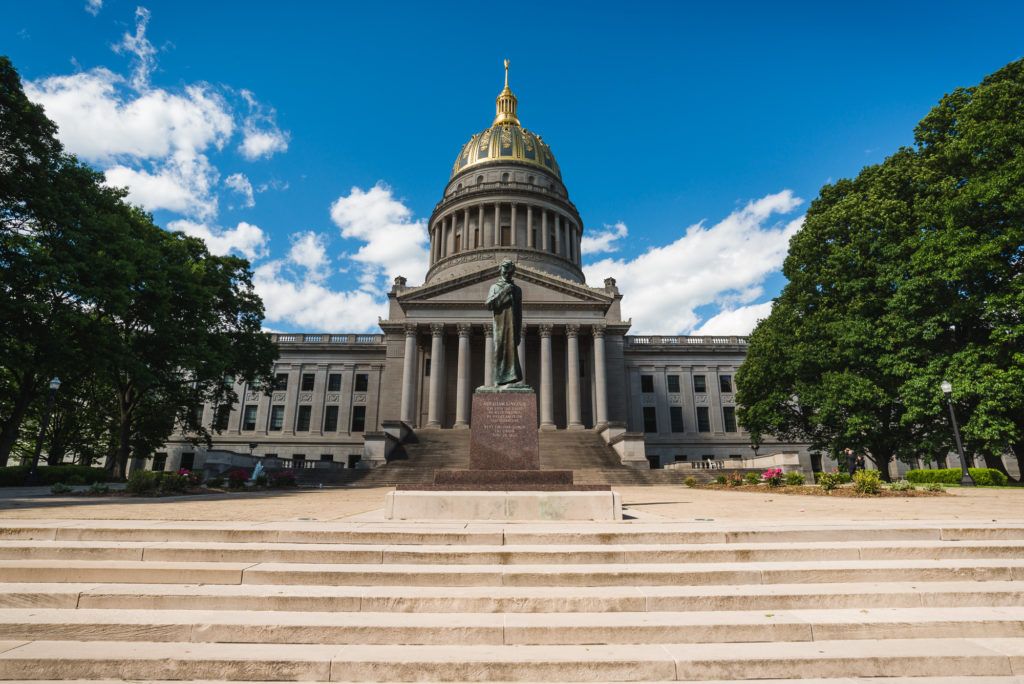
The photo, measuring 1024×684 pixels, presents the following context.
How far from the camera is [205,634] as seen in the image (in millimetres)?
4965

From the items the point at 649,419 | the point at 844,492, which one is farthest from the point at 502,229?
the point at 844,492

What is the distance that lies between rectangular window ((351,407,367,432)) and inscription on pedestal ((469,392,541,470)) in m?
45.5

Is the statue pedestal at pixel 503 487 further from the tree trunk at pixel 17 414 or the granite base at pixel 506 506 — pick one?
the tree trunk at pixel 17 414

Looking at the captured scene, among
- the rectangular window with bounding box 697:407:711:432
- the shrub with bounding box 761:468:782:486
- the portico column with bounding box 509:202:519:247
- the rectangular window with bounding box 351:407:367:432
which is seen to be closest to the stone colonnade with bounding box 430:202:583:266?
the portico column with bounding box 509:202:519:247

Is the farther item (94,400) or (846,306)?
(94,400)

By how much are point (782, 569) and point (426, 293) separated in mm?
42558

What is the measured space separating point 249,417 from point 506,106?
56.9m

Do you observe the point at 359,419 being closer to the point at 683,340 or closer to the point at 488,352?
the point at 488,352

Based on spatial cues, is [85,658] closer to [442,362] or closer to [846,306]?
[846,306]

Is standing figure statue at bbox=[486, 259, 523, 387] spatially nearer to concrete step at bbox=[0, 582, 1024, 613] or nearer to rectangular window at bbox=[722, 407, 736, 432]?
concrete step at bbox=[0, 582, 1024, 613]

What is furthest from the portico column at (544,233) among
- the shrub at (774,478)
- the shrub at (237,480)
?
the shrub at (237,480)

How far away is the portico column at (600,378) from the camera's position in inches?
1775

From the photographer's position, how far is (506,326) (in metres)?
13.8

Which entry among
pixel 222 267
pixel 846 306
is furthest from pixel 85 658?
pixel 222 267
